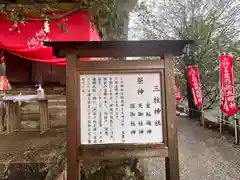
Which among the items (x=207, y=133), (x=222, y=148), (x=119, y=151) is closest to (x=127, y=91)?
(x=119, y=151)

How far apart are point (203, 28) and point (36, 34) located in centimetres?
868

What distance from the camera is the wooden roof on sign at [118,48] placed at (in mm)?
1857

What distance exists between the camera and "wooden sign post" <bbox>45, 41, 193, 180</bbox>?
184 cm

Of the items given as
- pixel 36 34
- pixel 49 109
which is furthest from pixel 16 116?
pixel 36 34

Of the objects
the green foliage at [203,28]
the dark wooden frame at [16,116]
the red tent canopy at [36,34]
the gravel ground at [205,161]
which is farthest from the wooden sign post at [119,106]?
Answer: the green foliage at [203,28]

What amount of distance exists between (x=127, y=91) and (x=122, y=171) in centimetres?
162

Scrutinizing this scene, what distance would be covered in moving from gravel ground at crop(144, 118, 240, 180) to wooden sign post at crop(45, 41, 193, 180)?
204 centimetres

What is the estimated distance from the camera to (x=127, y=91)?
1.87 metres

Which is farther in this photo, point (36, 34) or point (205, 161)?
point (205, 161)

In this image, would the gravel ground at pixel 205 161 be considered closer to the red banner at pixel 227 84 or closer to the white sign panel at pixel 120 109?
the red banner at pixel 227 84

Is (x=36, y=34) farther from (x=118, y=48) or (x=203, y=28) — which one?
(x=203, y=28)

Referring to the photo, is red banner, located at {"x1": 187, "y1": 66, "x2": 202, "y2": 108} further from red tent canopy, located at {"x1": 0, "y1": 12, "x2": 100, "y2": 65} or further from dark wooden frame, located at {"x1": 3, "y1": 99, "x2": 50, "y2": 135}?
dark wooden frame, located at {"x1": 3, "y1": 99, "x2": 50, "y2": 135}

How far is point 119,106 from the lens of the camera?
6.10 ft

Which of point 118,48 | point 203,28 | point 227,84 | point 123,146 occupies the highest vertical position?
point 203,28
